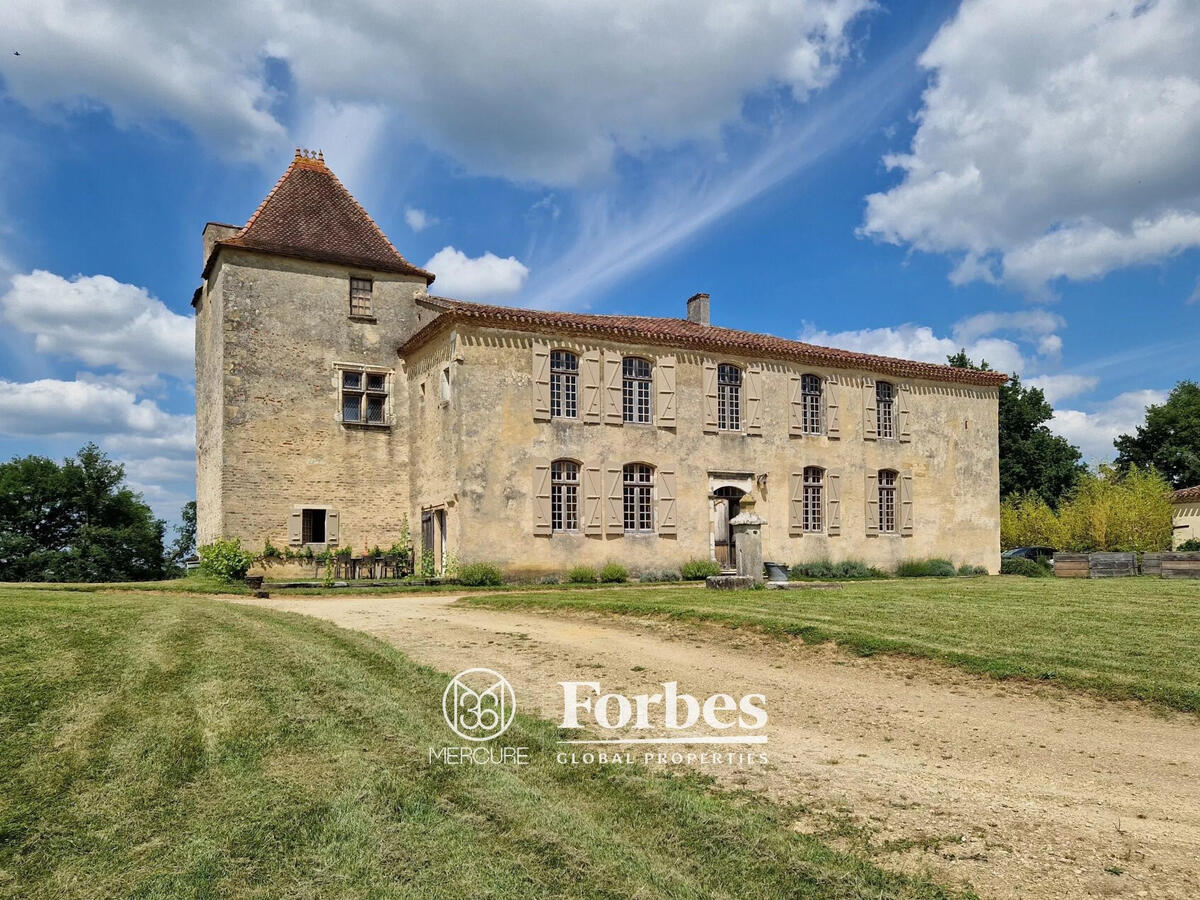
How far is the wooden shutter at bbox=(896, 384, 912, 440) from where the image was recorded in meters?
26.3

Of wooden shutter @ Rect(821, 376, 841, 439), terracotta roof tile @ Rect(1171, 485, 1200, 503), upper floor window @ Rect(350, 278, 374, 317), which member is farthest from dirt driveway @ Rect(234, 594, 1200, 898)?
terracotta roof tile @ Rect(1171, 485, 1200, 503)

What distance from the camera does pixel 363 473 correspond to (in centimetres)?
2270

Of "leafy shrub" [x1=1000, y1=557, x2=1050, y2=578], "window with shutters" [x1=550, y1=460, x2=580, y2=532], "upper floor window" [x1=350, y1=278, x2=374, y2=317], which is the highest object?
"upper floor window" [x1=350, y1=278, x2=374, y2=317]

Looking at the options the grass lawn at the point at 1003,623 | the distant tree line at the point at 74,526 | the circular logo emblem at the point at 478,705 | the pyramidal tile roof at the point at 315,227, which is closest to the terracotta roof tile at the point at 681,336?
the pyramidal tile roof at the point at 315,227

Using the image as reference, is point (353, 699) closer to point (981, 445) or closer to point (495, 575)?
point (495, 575)

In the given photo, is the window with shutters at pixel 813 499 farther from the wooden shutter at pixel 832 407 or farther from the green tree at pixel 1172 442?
the green tree at pixel 1172 442

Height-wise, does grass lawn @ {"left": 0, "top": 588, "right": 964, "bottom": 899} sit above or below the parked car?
above

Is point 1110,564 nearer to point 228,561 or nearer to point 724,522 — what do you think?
point 724,522

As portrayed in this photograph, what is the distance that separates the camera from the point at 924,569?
84.0ft

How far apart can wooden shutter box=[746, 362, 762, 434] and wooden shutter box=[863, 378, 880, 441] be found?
391cm

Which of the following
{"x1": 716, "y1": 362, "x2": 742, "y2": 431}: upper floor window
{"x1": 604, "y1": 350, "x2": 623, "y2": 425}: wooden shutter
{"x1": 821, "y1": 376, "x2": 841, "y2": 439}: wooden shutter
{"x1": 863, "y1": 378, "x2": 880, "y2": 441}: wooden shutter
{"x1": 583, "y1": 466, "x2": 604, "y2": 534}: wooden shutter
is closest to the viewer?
{"x1": 583, "y1": 466, "x2": 604, "y2": 534}: wooden shutter

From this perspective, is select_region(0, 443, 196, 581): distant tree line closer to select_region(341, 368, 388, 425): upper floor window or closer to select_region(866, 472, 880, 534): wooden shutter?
select_region(341, 368, 388, 425): upper floor window

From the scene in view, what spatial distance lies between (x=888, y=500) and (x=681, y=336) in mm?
8865

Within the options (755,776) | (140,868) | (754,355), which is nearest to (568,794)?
(755,776)
